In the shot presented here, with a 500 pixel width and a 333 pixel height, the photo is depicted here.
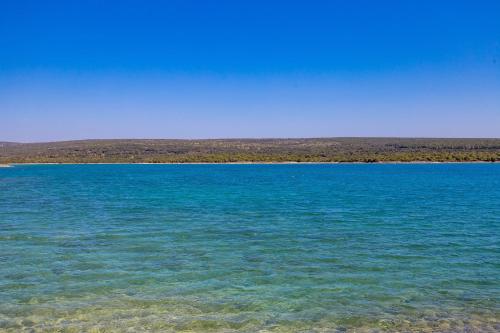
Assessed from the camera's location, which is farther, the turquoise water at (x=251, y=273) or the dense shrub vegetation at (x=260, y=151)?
the dense shrub vegetation at (x=260, y=151)

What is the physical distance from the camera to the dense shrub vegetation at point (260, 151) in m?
135

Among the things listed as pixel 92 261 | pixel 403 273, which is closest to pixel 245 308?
pixel 403 273

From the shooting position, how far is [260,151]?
550 ft

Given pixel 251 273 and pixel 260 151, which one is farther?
pixel 260 151

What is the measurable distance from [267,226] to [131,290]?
34.5ft

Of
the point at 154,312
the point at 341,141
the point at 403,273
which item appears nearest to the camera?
the point at 154,312

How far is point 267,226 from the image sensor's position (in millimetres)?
20859

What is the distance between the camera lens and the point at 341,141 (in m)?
186

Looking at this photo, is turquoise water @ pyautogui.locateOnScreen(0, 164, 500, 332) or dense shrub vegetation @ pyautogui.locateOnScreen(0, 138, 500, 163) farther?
dense shrub vegetation @ pyautogui.locateOnScreen(0, 138, 500, 163)

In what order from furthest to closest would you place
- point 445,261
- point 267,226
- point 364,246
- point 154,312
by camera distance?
1. point 267,226
2. point 364,246
3. point 445,261
4. point 154,312

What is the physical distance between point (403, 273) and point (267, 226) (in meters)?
9.03

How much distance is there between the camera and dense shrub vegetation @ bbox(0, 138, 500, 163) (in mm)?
135375

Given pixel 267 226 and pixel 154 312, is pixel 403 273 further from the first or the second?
pixel 267 226

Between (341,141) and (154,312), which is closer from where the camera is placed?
(154,312)
